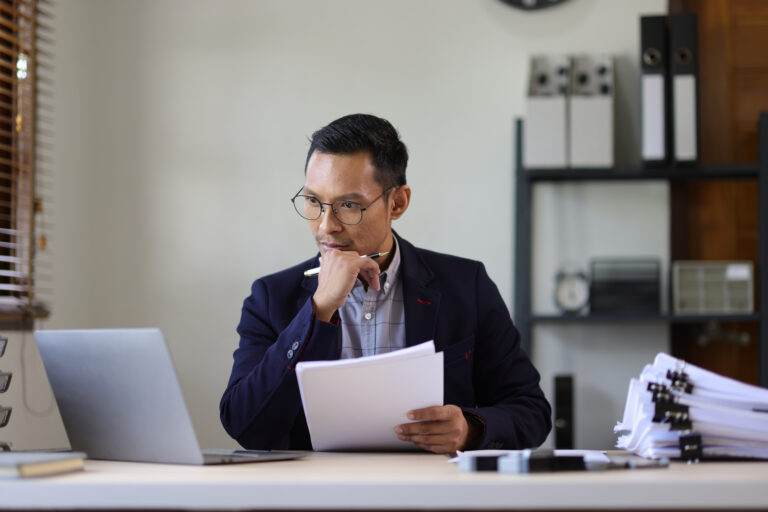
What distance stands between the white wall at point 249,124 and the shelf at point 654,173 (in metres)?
0.20

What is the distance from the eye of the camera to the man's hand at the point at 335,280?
1496mm

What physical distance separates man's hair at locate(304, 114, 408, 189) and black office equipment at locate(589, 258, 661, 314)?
1334 millimetres

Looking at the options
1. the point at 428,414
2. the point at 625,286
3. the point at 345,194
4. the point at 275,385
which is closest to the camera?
the point at 428,414

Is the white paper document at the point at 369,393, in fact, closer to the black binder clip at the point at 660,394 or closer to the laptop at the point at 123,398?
the laptop at the point at 123,398

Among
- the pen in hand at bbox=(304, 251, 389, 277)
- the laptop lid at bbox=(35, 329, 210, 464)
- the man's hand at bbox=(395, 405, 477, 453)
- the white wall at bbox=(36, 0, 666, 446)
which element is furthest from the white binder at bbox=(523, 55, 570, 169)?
the laptop lid at bbox=(35, 329, 210, 464)

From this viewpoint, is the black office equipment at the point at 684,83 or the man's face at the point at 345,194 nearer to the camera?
the man's face at the point at 345,194

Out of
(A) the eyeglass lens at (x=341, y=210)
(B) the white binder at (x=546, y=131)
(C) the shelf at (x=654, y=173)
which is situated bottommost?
(A) the eyeglass lens at (x=341, y=210)

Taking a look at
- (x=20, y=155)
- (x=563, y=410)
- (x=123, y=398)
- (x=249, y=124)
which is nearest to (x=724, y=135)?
(x=563, y=410)

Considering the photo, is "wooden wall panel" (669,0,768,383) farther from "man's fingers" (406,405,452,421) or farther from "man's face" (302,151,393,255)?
"man's fingers" (406,405,452,421)

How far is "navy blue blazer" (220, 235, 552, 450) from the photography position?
151 cm

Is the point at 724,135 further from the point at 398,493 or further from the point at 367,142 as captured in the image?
the point at 398,493

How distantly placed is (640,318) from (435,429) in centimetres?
169

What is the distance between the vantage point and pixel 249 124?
3139 millimetres

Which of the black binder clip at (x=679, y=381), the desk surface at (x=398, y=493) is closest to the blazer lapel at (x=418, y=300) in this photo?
the black binder clip at (x=679, y=381)
